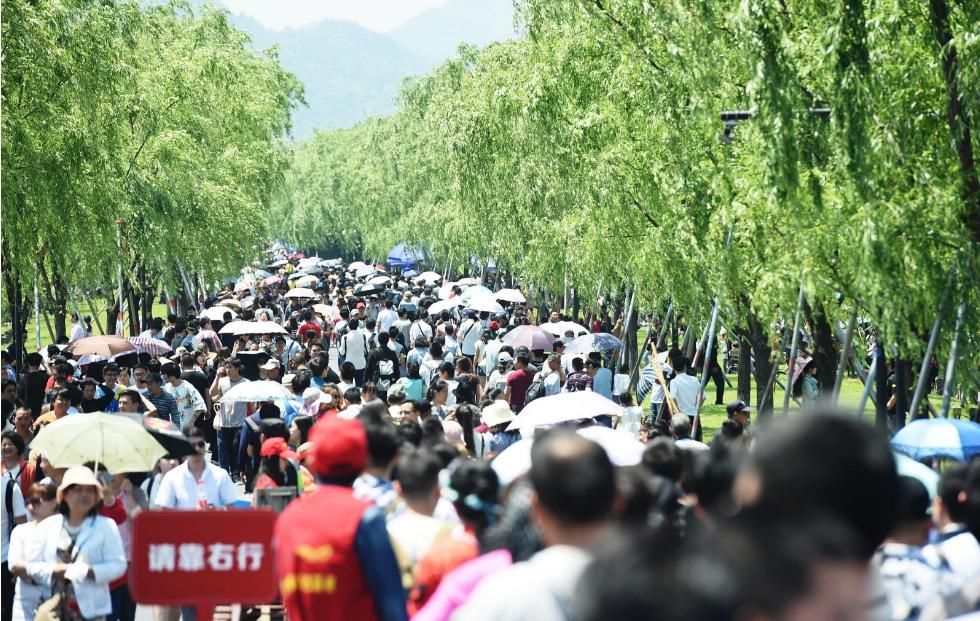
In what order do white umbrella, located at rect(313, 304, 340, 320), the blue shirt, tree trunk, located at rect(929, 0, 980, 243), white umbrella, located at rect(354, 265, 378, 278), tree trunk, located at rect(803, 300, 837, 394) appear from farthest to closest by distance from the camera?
white umbrella, located at rect(354, 265, 378, 278) → white umbrella, located at rect(313, 304, 340, 320) → the blue shirt → tree trunk, located at rect(803, 300, 837, 394) → tree trunk, located at rect(929, 0, 980, 243)

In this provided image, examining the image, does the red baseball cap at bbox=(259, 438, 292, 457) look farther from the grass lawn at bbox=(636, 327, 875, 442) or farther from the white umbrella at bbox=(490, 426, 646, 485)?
the grass lawn at bbox=(636, 327, 875, 442)

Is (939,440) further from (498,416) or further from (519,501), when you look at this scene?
(519,501)

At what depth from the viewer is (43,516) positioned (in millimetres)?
9383

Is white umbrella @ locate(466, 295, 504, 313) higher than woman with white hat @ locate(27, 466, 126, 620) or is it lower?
lower

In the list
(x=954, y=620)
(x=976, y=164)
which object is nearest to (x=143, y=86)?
(x=976, y=164)

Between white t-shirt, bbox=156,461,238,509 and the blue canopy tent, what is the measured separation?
62211mm

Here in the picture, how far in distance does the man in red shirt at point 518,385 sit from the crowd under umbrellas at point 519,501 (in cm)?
46

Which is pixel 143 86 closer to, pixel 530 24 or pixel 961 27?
pixel 530 24

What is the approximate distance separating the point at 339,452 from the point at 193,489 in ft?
15.1

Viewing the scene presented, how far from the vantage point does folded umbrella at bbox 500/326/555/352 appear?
71.8 feet

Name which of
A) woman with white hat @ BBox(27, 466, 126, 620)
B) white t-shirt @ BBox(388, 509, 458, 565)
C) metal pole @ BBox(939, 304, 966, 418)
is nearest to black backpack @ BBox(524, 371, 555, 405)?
metal pole @ BBox(939, 304, 966, 418)

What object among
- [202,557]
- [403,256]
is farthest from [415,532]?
[403,256]

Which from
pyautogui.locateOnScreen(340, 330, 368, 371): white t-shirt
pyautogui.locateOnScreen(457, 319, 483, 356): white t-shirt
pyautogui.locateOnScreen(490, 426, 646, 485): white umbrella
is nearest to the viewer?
pyautogui.locateOnScreen(490, 426, 646, 485): white umbrella

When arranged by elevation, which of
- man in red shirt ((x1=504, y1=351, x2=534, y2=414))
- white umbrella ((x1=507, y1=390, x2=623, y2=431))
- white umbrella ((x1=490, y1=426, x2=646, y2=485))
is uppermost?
white umbrella ((x1=490, y1=426, x2=646, y2=485))
